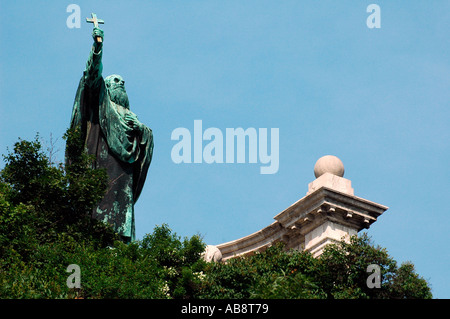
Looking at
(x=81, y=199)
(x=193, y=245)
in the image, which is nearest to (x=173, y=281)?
(x=193, y=245)

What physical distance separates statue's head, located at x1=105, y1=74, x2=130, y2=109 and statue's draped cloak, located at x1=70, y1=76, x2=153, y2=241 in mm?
540

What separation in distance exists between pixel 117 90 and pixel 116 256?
6.27 m

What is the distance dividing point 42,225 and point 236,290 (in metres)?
4.69

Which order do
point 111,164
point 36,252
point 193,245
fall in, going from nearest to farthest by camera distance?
point 36,252 → point 193,245 → point 111,164

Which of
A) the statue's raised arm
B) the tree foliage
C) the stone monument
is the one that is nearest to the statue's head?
the statue's raised arm

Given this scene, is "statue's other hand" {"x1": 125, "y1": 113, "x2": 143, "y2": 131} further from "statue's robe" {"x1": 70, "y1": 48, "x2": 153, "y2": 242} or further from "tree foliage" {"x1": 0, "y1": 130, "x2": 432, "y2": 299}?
"tree foliage" {"x1": 0, "y1": 130, "x2": 432, "y2": 299}

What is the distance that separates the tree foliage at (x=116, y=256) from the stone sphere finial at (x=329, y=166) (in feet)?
14.3

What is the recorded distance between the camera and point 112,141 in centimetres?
3089

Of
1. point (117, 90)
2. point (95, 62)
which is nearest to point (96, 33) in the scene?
point (95, 62)

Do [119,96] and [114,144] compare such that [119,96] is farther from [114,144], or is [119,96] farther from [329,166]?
[329,166]

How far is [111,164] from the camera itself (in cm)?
3077

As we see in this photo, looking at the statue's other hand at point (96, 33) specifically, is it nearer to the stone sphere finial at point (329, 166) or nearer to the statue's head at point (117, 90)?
the statue's head at point (117, 90)

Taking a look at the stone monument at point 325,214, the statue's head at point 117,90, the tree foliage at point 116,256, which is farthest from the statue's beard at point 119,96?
the stone monument at point 325,214

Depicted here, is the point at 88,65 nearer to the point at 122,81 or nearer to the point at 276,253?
the point at 122,81
